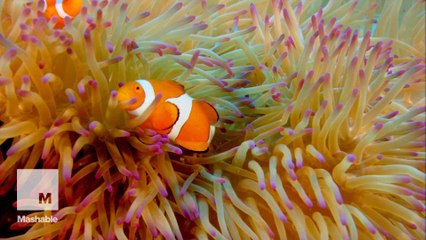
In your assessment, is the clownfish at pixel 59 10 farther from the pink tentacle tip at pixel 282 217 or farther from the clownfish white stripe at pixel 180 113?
the pink tentacle tip at pixel 282 217

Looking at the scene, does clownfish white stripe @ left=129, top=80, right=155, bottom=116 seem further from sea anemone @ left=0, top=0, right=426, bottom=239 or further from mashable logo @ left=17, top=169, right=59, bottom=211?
mashable logo @ left=17, top=169, right=59, bottom=211

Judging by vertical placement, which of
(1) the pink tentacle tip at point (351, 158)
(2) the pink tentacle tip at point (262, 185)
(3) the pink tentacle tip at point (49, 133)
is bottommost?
(2) the pink tentacle tip at point (262, 185)

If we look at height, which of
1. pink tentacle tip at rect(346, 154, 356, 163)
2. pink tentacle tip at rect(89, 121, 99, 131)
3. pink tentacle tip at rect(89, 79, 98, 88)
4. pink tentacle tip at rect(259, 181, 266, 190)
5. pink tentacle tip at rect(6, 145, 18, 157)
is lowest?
pink tentacle tip at rect(259, 181, 266, 190)

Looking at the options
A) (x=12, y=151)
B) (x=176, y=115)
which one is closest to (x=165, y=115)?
(x=176, y=115)

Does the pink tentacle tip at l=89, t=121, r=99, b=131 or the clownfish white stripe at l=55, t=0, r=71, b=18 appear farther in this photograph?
the clownfish white stripe at l=55, t=0, r=71, b=18

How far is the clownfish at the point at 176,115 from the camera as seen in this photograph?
93cm

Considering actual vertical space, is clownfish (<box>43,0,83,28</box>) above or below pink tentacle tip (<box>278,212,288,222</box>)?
above

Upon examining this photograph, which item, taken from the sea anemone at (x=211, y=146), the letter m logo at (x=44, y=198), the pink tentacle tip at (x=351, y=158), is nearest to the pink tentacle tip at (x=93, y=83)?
the sea anemone at (x=211, y=146)

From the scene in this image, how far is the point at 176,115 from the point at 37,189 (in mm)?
320

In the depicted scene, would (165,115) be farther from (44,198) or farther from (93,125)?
(44,198)

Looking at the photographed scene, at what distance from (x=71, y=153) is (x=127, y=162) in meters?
0.12

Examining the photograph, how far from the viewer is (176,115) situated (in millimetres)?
939

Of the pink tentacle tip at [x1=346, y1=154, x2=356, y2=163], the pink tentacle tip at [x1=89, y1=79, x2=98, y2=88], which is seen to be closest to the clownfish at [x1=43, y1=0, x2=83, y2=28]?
the pink tentacle tip at [x1=89, y1=79, x2=98, y2=88]

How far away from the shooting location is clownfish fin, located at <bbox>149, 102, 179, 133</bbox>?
0.93 m
